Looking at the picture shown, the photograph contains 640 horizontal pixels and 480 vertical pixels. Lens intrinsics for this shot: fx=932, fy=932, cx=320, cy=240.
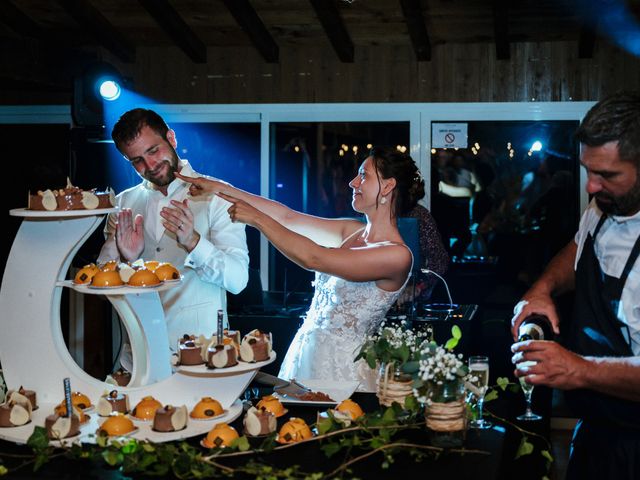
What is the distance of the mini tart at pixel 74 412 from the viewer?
2.32m

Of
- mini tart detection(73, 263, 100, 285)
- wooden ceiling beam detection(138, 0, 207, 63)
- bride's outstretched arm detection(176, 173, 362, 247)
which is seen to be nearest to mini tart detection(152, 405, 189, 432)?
mini tart detection(73, 263, 100, 285)

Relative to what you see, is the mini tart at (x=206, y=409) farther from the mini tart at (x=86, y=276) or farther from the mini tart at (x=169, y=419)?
the mini tart at (x=86, y=276)

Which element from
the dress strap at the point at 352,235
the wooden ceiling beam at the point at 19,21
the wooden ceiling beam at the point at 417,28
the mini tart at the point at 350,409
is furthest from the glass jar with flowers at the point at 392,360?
the wooden ceiling beam at the point at 19,21

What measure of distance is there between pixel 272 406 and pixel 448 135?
5.02 meters

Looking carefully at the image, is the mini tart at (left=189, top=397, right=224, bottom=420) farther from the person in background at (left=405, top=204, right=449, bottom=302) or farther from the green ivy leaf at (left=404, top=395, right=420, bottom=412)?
the person in background at (left=405, top=204, right=449, bottom=302)

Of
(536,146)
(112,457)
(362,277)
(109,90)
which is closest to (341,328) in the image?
(362,277)

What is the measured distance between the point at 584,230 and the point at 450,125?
4665mm

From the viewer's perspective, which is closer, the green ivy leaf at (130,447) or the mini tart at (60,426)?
the green ivy leaf at (130,447)

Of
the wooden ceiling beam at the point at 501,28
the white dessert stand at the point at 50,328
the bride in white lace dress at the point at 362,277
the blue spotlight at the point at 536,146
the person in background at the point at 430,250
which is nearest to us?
the white dessert stand at the point at 50,328

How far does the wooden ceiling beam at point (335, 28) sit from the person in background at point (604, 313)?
4107 mm

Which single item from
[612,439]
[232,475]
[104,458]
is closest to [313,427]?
[232,475]

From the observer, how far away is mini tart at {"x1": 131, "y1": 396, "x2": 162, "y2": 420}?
2.38 metres

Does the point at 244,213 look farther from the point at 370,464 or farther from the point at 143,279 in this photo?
the point at 370,464

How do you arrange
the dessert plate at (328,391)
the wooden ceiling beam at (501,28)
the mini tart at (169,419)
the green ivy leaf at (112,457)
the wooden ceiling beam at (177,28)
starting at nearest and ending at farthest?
the green ivy leaf at (112,457), the mini tart at (169,419), the dessert plate at (328,391), the wooden ceiling beam at (501,28), the wooden ceiling beam at (177,28)
